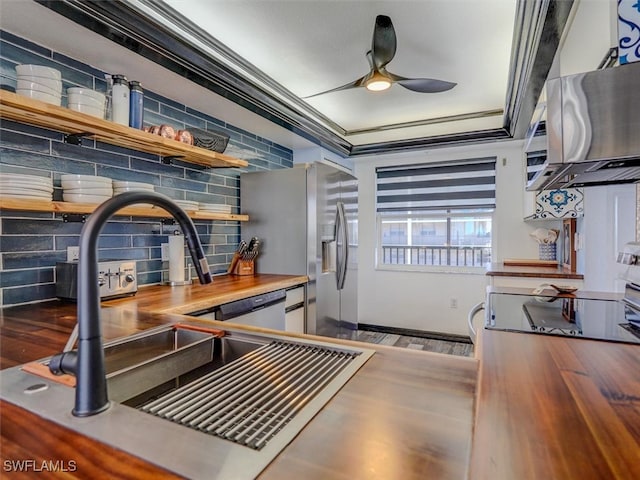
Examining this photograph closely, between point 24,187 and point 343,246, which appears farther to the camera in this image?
point 343,246

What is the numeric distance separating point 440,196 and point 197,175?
2839 millimetres

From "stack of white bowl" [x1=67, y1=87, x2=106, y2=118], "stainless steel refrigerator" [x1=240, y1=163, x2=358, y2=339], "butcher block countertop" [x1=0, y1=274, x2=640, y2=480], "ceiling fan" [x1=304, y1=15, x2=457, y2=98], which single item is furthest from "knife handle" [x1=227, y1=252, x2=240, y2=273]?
"butcher block countertop" [x1=0, y1=274, x2=640, y2=480]

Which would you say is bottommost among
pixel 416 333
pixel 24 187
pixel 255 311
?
pixel 416 333

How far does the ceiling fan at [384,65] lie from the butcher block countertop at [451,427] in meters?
1.69

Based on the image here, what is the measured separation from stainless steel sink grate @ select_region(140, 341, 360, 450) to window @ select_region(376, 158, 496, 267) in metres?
3.66

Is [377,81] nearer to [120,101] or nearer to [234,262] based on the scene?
[120,101]

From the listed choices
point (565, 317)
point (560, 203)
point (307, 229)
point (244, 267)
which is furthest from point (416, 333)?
point (565, 317)

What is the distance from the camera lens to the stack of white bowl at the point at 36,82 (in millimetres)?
1551

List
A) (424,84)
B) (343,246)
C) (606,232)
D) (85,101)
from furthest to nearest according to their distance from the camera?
(343,246) → (606,232) → (424,84) → (85,101)

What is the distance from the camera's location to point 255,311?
87.4 inches

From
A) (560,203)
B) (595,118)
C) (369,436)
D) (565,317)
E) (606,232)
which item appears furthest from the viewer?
(560,203)

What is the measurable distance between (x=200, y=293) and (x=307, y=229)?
3.48ft

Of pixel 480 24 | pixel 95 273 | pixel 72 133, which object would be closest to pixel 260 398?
pixel 95 273

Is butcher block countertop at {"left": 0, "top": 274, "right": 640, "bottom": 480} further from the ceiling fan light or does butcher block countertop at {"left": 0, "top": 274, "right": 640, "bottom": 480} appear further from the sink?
the ceiling fan light
